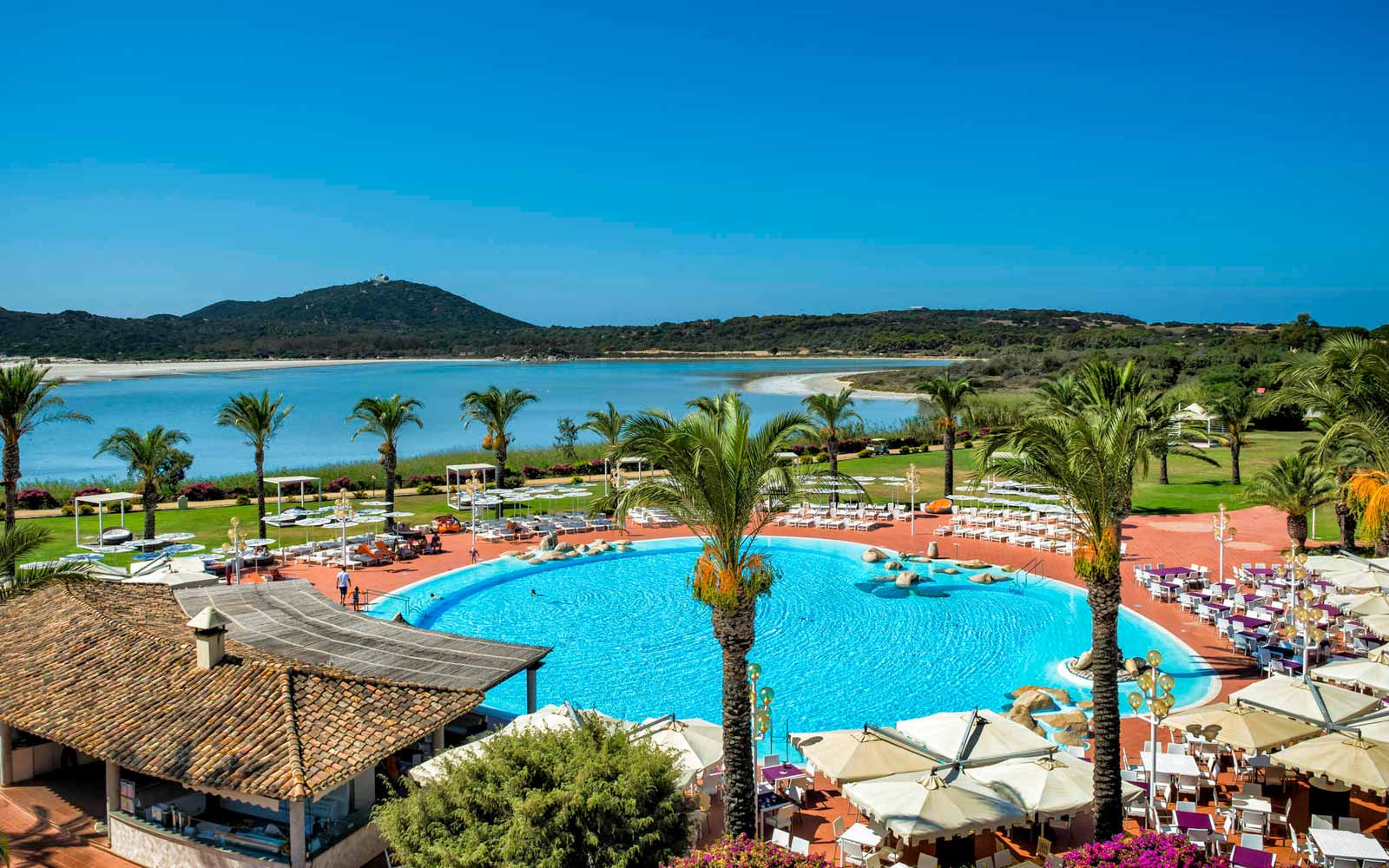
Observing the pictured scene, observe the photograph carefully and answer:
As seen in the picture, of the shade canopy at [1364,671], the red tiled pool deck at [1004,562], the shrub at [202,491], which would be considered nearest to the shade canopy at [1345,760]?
→ the red tiled pool deck at [1004,562]

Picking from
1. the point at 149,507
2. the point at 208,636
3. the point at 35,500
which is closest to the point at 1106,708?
the point at 208,636

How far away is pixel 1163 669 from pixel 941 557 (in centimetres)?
1071

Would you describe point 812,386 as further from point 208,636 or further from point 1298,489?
point 208,636

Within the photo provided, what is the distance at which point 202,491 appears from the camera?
38.7m

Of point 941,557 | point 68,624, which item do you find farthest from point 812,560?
point 68,624

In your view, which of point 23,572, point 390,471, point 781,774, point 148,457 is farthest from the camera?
point 390,471

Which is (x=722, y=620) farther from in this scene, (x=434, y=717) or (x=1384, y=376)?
(x=1384, y=376)

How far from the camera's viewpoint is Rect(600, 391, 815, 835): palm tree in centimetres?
1162

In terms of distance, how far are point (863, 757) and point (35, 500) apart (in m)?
39.2

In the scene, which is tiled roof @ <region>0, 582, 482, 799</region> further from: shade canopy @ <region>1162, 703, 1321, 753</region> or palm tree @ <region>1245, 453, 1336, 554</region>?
palm tree @ <region>1245, 453, 1336, 554</region>

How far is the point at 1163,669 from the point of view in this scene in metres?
19.1

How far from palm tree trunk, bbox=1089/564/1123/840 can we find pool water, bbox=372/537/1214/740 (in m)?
5.73

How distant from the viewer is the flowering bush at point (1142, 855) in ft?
29.3

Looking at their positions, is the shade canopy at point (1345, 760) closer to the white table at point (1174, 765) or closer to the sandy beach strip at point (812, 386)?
the white table at point (1174, 765)
